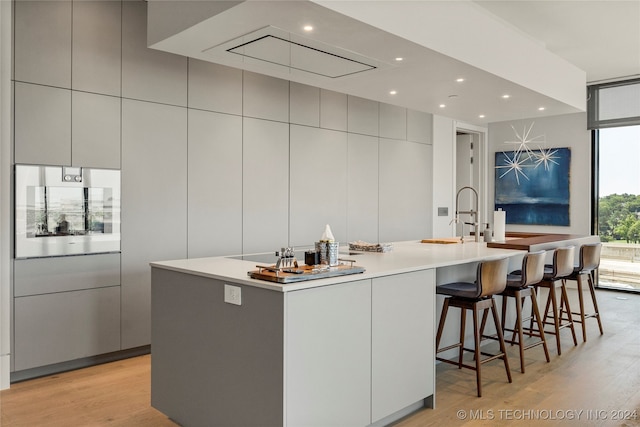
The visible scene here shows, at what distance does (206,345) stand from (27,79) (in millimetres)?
2569

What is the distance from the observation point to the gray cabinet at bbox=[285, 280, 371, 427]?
7.77 ft

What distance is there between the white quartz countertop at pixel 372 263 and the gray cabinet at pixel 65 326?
1.32 metres

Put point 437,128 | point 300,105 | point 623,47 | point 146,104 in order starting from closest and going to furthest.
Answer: point 146,104, point 300,105, point 623,47, point 437,128

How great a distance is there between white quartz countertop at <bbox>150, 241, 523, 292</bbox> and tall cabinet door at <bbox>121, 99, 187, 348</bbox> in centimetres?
125

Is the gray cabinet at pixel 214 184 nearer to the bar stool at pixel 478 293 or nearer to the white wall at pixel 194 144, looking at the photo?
the white wall at pixel 194 144

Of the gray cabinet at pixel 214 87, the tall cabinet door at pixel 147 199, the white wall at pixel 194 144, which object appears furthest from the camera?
the gray cabinet at pixel 214 87

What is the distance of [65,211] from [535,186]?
7285mm

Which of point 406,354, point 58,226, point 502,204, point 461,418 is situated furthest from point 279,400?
point 502,204

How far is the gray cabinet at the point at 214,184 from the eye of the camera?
4.71m

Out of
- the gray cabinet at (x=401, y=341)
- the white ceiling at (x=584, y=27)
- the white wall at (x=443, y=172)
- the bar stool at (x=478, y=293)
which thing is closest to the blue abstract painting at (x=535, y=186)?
the white wall at (x=443, y=172)

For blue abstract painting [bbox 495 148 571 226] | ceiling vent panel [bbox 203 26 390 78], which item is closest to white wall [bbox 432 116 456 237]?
blue abstract painting [bbox 495 148 571 226]

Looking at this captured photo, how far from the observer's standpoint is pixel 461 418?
10.3ft

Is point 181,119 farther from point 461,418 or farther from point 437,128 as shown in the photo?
point 437,128

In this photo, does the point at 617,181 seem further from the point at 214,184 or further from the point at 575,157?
the point at 214,184
